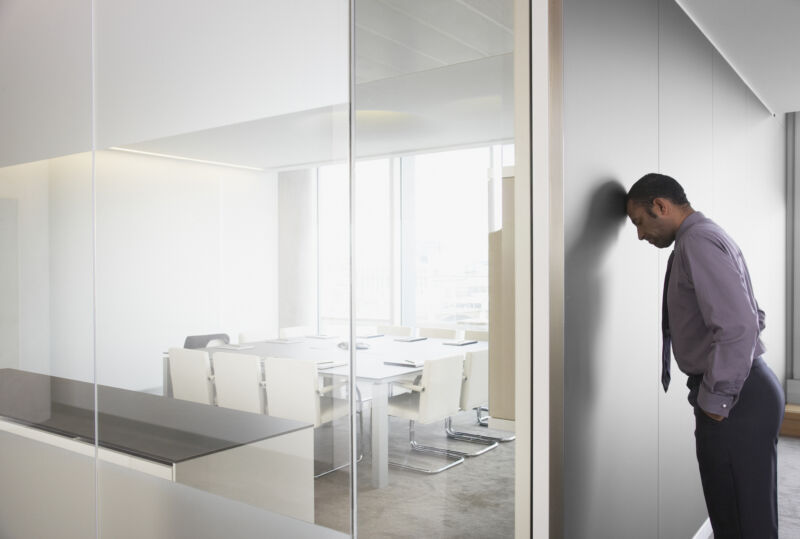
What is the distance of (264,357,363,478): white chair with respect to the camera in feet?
6.72

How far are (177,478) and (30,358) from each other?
3.23 ft

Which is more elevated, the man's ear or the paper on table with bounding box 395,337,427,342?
the man's ear

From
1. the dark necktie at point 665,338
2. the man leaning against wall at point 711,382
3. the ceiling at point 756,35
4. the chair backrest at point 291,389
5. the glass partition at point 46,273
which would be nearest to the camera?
the chair backrest at point 291,389

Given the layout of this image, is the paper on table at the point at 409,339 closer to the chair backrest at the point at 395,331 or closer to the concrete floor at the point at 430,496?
the chair backrest at the point at 395,331

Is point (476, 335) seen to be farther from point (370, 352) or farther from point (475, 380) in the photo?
point (370, 352)

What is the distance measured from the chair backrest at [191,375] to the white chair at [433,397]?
→ 2.12 ft

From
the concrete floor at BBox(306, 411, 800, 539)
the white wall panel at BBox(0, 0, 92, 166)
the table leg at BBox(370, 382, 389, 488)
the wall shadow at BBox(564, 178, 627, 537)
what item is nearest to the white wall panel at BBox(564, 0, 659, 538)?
the wall shadow at BBox(564, 178, 627, 537)

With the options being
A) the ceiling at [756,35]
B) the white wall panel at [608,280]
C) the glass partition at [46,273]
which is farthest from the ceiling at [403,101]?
the ceiling at [756,35]

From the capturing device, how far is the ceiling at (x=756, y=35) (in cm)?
337

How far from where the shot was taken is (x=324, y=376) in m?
2.08

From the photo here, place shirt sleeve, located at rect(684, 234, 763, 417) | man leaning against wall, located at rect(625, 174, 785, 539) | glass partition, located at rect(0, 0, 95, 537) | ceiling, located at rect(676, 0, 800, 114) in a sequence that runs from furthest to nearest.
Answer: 1. ceiling, located at rect(676, 0, 800, 114)
2. glass partition, located at rect(0, 0, 95, 537)
3. man leaning against wall, located at rect(625, 174, 785, 539)
4. shirt sleeve, located at rect(684, 234, 763, 417)

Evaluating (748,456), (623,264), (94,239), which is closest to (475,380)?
(623,264)

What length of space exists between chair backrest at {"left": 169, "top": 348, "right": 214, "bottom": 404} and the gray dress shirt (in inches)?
71.6

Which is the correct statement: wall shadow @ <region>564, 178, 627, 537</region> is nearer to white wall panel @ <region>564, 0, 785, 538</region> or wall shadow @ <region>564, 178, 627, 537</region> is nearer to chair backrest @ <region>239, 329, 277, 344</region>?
white wall panel @ <region>564, 0, 785, 538</region>
